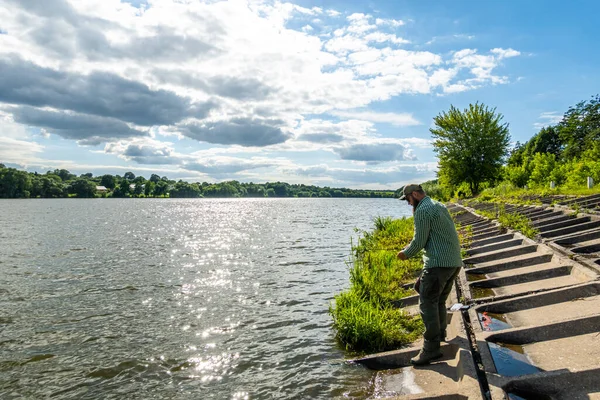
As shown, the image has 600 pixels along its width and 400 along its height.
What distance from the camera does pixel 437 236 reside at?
6.11 metres

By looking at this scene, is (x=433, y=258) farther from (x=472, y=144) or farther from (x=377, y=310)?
(x=472, y=144)

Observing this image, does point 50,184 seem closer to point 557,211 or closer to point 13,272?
point 13,272

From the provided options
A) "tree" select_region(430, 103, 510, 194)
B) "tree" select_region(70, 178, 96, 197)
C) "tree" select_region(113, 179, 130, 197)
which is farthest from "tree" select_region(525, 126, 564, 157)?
"tree" select_region(113, 179, 130, 197)

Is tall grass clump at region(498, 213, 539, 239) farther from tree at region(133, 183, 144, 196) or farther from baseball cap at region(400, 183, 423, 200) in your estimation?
tree at region(133, 183, 144, 196)

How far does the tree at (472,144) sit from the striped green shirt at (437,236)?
47.4 metres

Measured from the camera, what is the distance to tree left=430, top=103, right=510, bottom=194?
164ft

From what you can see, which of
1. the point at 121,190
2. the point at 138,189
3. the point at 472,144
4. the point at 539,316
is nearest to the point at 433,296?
the point at 539,316

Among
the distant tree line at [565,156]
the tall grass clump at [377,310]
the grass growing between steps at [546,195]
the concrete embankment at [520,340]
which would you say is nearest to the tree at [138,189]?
the distant tree line at [565,156]

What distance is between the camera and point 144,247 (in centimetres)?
2588

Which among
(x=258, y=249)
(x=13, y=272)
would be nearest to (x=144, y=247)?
(x=258, y=249)

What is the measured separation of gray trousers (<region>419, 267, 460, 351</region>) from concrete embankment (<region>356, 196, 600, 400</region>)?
34cm

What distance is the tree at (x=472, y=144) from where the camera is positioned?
49844mm

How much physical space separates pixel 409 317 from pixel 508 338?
2.68m

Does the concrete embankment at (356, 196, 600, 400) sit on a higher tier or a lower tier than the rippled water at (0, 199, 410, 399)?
higher
